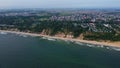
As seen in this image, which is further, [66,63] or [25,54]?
[25,54]

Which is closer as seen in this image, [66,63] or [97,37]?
[66,63]

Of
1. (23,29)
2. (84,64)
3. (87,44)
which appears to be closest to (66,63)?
(84,64)

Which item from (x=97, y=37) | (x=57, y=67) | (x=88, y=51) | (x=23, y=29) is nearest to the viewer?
(x=57, y=67)

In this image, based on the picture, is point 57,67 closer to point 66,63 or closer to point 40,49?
point 66,63

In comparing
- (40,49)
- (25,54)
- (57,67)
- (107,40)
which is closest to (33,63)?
(57,67)

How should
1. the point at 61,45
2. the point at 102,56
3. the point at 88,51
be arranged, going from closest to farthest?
1. the point at 102,56
2. the point at 88,51
3. the point at 61,45

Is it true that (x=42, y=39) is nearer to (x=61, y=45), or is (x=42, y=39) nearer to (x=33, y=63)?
(x=61, y=45)
